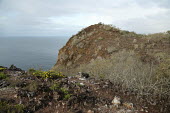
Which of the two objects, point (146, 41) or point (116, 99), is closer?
point (116, 99)

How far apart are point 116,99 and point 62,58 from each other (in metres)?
15.2

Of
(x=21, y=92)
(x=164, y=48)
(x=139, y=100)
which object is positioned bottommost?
(x=139, y=100)

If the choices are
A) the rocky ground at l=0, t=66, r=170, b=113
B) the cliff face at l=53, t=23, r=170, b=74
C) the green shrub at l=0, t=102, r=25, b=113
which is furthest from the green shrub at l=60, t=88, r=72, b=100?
the cliff face at l=53, t=23, r=170, b=74

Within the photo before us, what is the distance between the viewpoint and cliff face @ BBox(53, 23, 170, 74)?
47.6ft

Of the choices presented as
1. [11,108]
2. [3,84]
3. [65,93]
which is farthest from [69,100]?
[3,84]

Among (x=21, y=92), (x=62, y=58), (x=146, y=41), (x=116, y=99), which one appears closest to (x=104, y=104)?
(x=116, y=99)

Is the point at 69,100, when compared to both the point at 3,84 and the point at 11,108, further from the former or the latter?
the point at 3,84

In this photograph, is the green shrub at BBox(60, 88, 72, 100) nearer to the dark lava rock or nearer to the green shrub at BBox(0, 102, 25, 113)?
the green shrub at BBox(0, 102, 25, 113)

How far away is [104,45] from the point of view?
16703 millimetres

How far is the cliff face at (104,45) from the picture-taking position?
1452cm

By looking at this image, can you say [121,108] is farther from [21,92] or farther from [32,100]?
[21,92]

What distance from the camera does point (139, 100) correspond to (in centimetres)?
531

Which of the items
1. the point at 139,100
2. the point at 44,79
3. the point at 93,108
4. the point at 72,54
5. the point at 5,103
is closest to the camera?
the point at 5,103

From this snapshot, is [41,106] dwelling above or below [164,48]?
below
